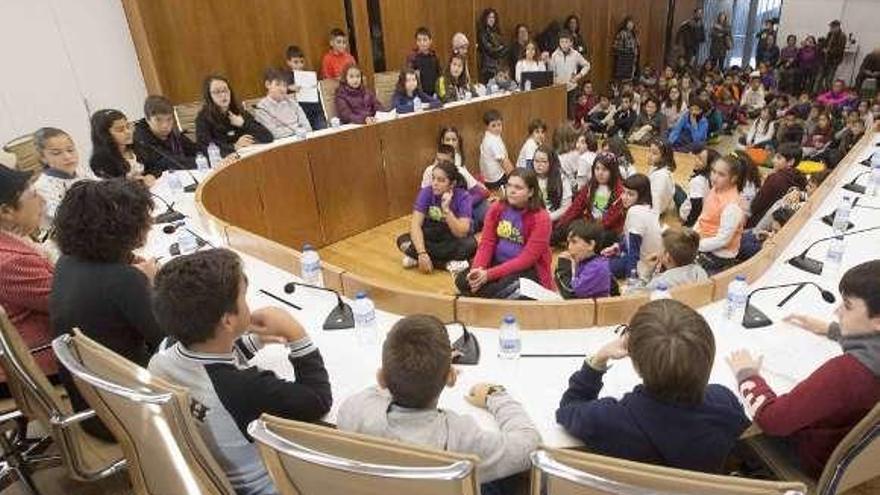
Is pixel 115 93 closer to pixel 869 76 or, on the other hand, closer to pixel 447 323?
pixel 447 323

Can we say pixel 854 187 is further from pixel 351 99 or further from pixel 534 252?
pixel 351 99

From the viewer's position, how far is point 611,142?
458cm

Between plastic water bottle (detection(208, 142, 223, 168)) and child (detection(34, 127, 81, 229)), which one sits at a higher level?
child (detection(34, 127, 81, 229))

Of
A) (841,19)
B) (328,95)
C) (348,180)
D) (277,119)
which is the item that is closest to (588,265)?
(348,180)

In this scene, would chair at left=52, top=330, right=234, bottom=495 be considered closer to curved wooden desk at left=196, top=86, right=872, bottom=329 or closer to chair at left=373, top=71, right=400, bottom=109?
curved wooden desk at left=196, top=86, right=872, bottom=329

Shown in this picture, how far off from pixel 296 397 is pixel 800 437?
1411mm

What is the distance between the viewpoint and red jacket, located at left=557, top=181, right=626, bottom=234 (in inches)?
165

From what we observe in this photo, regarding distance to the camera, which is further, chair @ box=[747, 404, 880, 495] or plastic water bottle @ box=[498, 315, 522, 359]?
plastic water bottle @ box=[498, 315, 522, 359]

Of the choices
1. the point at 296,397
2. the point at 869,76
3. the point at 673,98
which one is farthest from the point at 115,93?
the point at 869,76

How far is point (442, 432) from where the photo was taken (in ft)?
4.21

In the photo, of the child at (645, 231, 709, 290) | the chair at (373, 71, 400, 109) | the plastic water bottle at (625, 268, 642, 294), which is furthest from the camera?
the chair at (373, 71, 400, 109)

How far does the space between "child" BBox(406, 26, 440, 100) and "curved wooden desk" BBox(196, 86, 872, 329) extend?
1.06 metres

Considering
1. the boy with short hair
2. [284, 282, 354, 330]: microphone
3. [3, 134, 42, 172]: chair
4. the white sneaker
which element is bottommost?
the white sneaker

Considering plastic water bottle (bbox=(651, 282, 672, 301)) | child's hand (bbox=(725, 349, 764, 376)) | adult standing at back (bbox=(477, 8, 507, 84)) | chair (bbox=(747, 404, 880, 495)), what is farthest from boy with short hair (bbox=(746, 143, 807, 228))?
adult standing at back (bbox=(477, 8, 507, 84))
